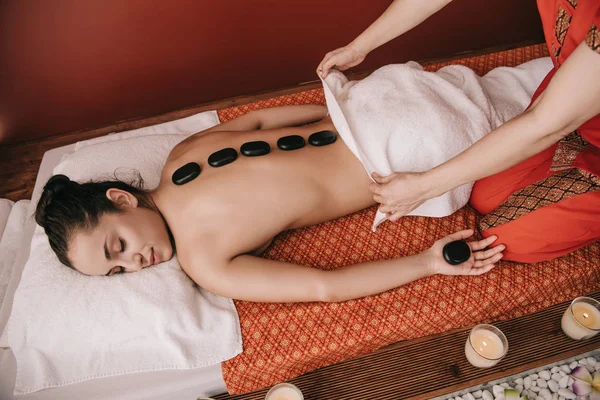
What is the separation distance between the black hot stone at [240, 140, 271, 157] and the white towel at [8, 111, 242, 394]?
0.45 meters

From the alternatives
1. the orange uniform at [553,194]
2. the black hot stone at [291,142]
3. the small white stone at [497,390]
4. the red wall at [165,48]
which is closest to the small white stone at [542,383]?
the small white stone at [497,390]

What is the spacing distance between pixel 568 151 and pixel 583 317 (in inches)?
21.7

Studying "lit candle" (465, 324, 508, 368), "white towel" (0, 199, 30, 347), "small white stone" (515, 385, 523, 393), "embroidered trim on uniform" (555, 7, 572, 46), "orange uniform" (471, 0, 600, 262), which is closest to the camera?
"embroidered trim on uniform" (555, 7, 572, 46)

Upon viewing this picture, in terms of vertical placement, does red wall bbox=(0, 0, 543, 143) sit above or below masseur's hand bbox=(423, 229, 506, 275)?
above

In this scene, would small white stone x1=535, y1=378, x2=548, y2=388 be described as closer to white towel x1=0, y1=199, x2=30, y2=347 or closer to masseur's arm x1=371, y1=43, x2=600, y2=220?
masseur's arm x1=371, y1=43, x2=600, y2=220

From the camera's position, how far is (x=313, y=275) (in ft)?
4.03

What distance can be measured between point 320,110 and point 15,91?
56.0 inches

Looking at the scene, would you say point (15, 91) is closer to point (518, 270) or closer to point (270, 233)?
point (270, 233)

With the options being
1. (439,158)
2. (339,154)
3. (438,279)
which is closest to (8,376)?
(339,154)

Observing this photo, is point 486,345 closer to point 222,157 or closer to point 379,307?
point 379,307

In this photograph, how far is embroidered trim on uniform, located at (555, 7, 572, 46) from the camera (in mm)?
1046

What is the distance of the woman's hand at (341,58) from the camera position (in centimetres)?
144

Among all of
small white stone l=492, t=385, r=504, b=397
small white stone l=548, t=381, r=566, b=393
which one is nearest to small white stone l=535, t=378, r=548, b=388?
small white stone l=548, t=381, r=566, b=393

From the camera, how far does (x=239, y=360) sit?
1225 millimetres
